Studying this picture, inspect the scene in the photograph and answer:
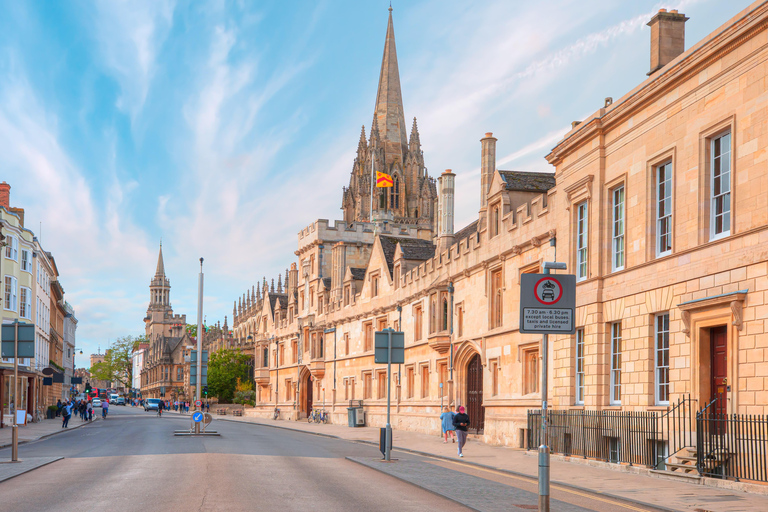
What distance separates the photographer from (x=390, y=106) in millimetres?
108000

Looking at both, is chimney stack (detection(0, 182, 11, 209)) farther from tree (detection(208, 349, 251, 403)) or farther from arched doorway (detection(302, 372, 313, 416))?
tree (detection(208, 349, 251, 403))

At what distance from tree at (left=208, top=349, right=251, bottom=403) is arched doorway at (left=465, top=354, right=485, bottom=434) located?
6359 cm

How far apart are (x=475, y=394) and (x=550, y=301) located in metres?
25.0

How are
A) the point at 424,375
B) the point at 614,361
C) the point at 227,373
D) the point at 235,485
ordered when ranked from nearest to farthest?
the point at 235,485, the point at 614,361, the point at 424,375, the point at 227,373

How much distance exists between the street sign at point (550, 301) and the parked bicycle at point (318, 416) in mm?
47118

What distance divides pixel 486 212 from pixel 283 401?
40.2 m

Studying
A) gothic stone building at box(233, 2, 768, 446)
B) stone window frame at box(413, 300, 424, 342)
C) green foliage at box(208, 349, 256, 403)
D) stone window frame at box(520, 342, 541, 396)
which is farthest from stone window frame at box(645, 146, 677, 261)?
green foliage at box(208, 349, 256, 403)

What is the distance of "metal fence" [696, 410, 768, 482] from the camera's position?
1521 centimetres

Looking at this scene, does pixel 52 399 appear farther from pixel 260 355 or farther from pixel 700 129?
pixel 700 129

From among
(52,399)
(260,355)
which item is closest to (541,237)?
(260,355)

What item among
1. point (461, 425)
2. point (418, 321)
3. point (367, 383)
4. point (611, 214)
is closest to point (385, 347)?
point (461, 425)

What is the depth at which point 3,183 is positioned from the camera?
179ft

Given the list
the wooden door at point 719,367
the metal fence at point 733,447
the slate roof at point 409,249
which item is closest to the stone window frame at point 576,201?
the wooden door at point 719,367

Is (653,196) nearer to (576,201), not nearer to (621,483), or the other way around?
(576,201)
